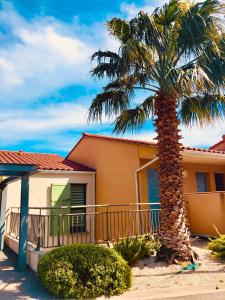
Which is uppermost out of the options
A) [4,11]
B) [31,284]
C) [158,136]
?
[4,11]

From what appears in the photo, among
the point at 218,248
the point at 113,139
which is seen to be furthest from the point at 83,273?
the point at 113,139

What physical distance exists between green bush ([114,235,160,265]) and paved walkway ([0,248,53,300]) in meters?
2.29

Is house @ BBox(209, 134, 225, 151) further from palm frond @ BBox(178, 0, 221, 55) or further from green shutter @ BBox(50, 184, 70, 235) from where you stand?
palm frond @ BBox(178, 0, 221, 55)

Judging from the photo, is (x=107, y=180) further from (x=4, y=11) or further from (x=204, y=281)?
(x=4, y=11)

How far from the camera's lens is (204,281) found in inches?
241

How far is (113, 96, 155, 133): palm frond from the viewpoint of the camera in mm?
9594

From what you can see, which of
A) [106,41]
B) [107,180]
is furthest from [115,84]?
[107,180]

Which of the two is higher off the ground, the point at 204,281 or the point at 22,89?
the point at 22,89

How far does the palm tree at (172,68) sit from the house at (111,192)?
183cm

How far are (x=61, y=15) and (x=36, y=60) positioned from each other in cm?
147

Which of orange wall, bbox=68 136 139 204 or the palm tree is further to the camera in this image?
orange wall, bbox=68 136 139 204

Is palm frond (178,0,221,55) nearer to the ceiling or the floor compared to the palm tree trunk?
nearer to the ceiling

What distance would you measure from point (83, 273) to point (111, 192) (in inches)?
247

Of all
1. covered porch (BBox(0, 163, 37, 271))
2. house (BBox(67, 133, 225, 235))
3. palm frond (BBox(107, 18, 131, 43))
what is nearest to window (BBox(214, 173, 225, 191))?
house (BBox(67, 133, 225, 235))
